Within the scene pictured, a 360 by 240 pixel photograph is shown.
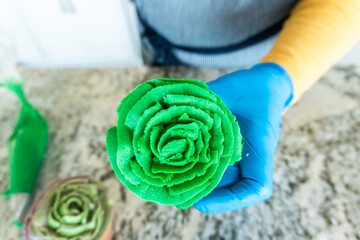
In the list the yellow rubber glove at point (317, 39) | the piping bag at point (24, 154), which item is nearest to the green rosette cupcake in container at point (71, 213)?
the piping bag at point (24, 154)

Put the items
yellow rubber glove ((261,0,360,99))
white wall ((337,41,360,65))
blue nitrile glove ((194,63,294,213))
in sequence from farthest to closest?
white wall ((337,41,360,65)), yellow rubber glove ((261,0,360,99)), blue nitrile glove ((194,63,294,213))

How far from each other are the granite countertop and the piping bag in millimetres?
35

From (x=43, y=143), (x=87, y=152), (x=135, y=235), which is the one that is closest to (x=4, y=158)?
(x=43, y=143)

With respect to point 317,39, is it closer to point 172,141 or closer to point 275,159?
point 275,159

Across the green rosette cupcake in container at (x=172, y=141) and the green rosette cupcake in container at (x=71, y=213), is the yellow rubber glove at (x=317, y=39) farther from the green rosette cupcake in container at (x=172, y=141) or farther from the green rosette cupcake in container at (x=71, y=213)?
the green rosette cupcake in container at (x=71, y=213)

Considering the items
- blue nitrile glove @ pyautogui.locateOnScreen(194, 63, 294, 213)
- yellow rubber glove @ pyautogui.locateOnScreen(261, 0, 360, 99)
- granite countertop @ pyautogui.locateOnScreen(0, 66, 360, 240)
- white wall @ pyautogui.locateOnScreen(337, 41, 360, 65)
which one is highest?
yellow rubber glove @ pyautogui.locateOnScreen(261, 0, 360, 99)

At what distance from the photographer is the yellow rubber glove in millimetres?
588

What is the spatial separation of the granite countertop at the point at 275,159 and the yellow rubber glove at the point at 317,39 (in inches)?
6.7

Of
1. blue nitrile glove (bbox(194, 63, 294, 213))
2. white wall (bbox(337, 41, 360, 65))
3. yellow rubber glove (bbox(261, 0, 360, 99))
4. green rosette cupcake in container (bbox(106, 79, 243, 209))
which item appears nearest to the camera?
green rosette cupcake in container (bbox(106, 79, 243, 209))

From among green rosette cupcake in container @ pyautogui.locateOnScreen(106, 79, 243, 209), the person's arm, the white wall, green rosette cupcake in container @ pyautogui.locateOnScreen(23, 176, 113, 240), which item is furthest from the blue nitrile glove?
the white wall

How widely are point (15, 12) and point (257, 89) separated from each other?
83 centimetres

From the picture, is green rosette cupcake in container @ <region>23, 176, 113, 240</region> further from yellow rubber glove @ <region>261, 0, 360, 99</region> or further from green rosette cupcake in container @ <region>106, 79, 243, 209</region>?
yellow rubber glove @ <region>261, 0, 360, 99</region>

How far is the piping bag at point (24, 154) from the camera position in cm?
62

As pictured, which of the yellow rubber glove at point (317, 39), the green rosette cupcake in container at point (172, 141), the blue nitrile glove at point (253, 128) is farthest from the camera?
the yellow rubber glove at point (317, 39)
